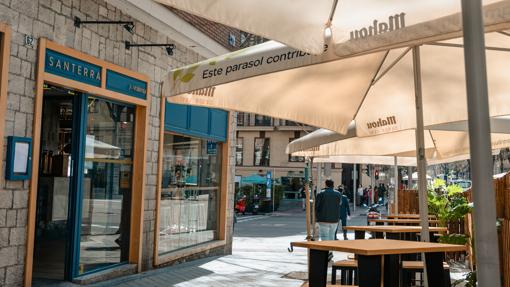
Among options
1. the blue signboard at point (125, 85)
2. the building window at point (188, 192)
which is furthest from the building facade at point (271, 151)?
the blue signboard at point (125, 85)

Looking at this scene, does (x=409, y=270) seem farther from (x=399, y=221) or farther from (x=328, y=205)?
(x=328, y=205)

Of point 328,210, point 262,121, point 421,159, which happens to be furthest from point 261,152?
point 421,159

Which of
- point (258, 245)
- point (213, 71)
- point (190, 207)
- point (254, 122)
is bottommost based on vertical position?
point (258, 245)

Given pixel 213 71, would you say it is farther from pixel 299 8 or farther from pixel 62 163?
pixel 62 163

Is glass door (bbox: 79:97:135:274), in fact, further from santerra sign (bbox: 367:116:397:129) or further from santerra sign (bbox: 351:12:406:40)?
santerra sign (bbox: 351:12:406:40)

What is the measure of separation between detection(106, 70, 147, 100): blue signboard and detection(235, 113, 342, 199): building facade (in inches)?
1564

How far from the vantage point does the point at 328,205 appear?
11.9m

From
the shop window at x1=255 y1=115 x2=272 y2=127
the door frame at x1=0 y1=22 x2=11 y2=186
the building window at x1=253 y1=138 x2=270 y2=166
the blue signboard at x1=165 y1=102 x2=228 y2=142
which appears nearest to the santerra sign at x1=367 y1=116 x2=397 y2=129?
the door frame at x1=0 y1=22 x2=11 y2=186

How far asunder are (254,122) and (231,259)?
128 ft

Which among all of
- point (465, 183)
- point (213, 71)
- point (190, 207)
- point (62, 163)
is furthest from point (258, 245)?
point (465, 183)

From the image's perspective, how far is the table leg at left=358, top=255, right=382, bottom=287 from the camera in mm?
3901

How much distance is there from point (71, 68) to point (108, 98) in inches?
42.6

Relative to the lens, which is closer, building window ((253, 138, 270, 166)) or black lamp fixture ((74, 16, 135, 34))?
black lamp fixture ((74, 16, 135, 34))

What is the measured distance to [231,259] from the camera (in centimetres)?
1174
